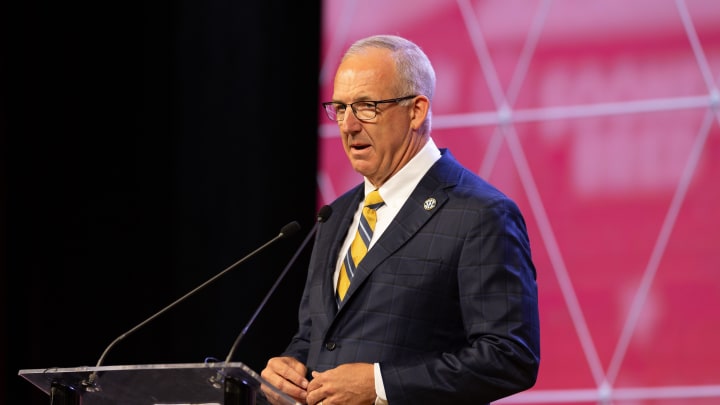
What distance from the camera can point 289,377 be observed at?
2.15 m

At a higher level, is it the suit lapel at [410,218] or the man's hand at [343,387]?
the suit lapel at [410,218]

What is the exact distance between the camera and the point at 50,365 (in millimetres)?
3748

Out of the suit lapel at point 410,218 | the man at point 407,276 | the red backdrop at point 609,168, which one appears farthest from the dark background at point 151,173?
the suit lapel at point 410,218

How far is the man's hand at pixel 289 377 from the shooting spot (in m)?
2.12

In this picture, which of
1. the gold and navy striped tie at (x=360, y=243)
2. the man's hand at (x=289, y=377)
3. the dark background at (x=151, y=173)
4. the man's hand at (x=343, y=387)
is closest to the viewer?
the man's hand at (x=343, y=387)

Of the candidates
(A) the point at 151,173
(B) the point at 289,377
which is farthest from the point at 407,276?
(A) the point at 151,173

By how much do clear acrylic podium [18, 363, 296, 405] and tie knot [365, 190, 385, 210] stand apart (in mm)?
594

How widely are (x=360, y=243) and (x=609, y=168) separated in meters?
1.23

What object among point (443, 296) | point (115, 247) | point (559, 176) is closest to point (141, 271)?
point (115, 247)

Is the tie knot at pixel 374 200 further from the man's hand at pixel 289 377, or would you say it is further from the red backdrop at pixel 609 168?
the red backdrop at pixel 609 168

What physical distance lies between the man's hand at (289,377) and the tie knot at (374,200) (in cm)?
44

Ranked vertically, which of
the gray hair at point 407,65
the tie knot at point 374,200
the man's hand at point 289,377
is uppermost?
the gray hair at point 407,65

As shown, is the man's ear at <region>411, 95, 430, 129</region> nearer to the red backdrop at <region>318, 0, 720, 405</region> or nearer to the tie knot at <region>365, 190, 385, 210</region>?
the tie knot at <region>365, 190, 385, 210</region>

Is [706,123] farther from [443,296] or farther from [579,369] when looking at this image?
[443,296]
